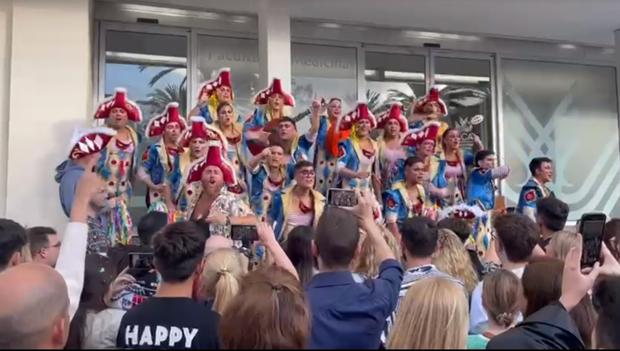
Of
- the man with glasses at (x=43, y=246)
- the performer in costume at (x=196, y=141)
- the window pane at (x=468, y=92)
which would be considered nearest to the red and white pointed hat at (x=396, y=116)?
the performer in costume at (x=196, y=141)

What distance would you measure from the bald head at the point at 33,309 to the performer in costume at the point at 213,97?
5.30m

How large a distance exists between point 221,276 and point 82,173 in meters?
3.50

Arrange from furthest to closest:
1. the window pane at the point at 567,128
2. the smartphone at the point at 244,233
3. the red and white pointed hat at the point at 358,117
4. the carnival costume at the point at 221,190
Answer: the window pane at the point at 567,128
the red and white pointed hat at the point at 358,117
the carnival costume at the point at 221,190
the smartphone at the point at 244,233

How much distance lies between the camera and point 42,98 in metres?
Result: 7.07

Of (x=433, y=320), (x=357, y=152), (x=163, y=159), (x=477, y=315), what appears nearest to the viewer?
(x=433, y=320)

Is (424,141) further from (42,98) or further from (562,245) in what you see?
(562,245)

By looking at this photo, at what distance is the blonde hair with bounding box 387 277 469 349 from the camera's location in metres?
2.00

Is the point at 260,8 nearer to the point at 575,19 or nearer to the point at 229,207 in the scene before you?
the point at 229,207

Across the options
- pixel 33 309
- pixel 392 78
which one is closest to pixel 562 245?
pixel 33 309

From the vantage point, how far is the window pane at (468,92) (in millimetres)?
10227

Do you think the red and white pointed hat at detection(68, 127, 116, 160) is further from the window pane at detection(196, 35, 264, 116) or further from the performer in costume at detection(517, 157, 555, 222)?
the performer in costume at detection(517, 157, 555, 222)

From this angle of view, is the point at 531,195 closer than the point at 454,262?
No

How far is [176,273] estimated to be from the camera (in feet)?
8.01

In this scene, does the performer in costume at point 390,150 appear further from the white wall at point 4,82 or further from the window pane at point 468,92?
the white wall at point 4,82
